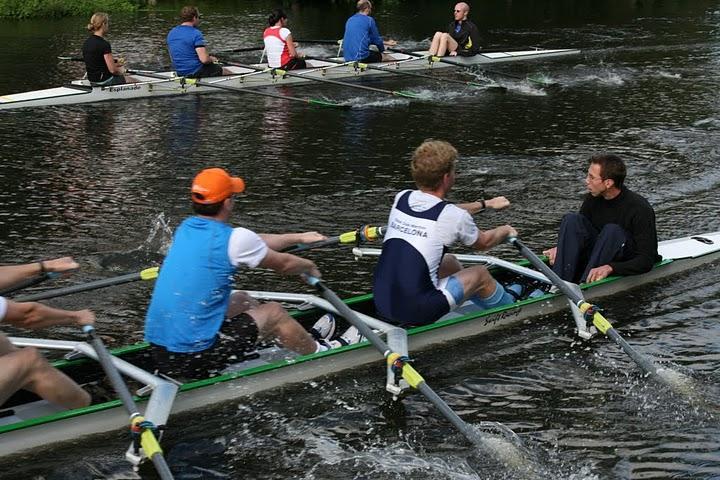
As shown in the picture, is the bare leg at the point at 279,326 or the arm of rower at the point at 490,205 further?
the arm of rower at the point at 490,205

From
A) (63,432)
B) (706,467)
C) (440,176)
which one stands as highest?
(440,176)

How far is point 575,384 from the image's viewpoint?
8641 mm

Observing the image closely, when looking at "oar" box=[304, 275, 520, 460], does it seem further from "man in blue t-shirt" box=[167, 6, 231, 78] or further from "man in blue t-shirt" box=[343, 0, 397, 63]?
"man in blue t-shirt" box=[343, 0, 397, 63]

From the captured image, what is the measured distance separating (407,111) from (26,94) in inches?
299

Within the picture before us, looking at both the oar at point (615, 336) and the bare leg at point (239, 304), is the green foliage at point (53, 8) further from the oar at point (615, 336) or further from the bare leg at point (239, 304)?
the oar at point (615, 336)

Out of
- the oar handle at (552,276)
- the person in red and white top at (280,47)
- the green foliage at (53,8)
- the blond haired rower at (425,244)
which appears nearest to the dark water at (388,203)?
the oar handle at (552,276)

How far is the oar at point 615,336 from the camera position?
8.41 metres

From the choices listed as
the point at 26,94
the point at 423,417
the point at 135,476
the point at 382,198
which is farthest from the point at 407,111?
the point at 135,476

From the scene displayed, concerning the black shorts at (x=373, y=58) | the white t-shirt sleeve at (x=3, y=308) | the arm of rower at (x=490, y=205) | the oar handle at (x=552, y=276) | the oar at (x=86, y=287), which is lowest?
the oar handle at (x=552, y=276)

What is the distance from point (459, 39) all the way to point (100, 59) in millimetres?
9087

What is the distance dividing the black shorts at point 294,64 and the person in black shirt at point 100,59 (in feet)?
11.3

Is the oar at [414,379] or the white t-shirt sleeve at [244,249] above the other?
the white t-shirt sleeve at [244,249]

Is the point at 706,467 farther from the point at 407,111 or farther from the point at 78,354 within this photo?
the point at 407,111

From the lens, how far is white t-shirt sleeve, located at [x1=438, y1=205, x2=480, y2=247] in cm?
812
